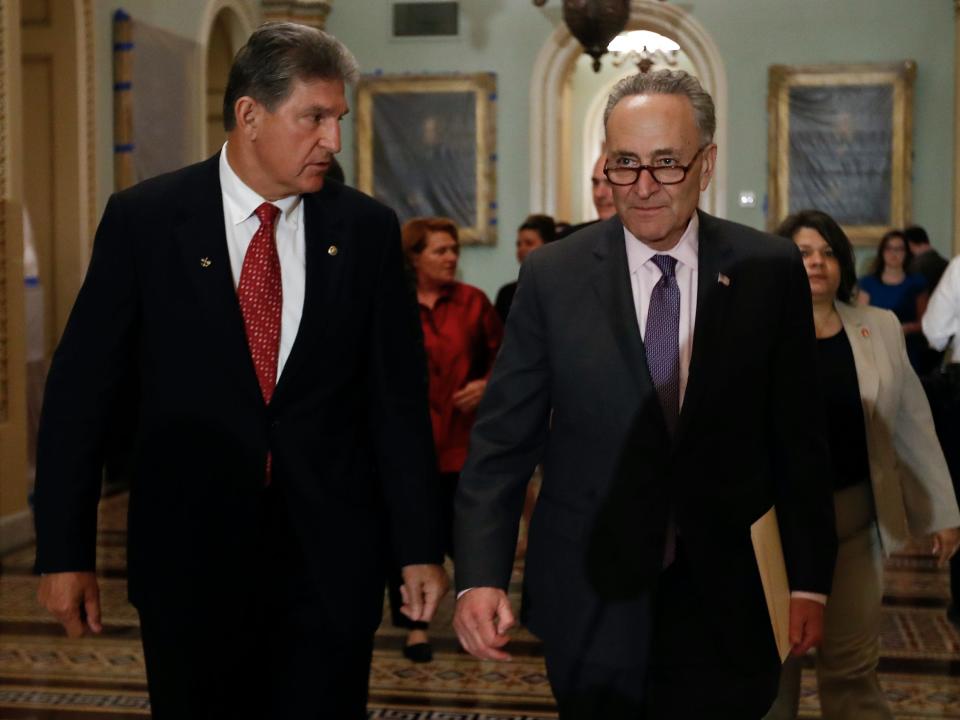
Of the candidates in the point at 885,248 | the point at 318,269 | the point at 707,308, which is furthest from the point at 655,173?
the point at 885,248

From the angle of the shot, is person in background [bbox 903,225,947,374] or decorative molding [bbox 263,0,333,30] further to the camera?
decorative molding [bbox 263,0,333,30]

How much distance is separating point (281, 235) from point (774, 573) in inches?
43.7

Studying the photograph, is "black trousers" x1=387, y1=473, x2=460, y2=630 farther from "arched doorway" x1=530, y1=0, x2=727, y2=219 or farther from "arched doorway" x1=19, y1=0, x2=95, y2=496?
"arched doorway" x1=530, y1=0, x2=727, y2=219

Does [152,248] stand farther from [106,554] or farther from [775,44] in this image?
[775,44]

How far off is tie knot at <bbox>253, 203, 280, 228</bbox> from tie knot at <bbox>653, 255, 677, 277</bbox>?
0.73 metres

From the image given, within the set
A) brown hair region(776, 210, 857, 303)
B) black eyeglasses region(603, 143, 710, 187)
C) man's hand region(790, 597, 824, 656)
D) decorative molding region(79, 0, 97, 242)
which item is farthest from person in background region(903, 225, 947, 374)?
black eyeglasses region(603, 143, 710, 187)

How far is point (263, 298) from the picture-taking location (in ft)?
8.66

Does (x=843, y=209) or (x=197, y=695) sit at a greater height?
(x=843, y=209)

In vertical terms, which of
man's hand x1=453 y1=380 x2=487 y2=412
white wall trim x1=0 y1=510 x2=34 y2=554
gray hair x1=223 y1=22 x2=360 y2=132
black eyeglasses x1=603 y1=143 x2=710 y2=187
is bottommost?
white wall trim x1=0 y1=510 x2=34 y2=554

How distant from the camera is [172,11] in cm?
1070

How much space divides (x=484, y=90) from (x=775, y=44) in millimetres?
2786

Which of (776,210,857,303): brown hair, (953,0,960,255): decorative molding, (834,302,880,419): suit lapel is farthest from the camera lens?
(953,0,960,255): decorative molding

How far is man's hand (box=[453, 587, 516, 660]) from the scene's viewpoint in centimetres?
243

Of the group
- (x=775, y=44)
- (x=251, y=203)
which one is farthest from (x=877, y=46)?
(x=251, y=203)
